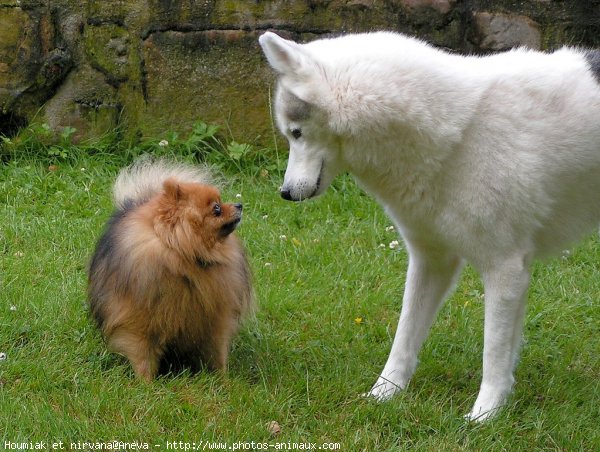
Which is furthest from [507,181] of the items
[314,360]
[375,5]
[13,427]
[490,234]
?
[375,5]

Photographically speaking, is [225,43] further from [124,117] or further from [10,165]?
[10,165]

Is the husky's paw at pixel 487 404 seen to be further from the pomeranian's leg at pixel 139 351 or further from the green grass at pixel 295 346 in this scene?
the pomeranian's leg at pixel 139 351

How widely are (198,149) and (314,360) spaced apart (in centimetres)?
279

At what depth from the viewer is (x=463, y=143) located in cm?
366

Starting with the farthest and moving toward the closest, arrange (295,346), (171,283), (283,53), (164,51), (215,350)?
(164,51), (295,346), (215,350), (171,283), (283,53)

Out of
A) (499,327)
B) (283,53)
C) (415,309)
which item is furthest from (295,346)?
(283,53)

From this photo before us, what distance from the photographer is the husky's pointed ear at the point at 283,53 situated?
11.6 feet

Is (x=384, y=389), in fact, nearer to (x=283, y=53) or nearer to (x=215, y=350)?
(x=215, y=350)

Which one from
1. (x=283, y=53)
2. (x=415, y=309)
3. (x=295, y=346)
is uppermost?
(x=283, y=53)

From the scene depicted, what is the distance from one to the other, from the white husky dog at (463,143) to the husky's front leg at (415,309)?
33cm

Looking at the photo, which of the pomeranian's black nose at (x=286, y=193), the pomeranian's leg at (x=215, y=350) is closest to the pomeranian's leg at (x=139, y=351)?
the pomeranian's leg at (x=215, y=350)

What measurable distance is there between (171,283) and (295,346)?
883mm

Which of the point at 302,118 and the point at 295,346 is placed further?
the point at 295,346

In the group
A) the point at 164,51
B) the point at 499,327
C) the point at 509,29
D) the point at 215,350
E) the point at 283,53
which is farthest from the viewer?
the point at 164,51
